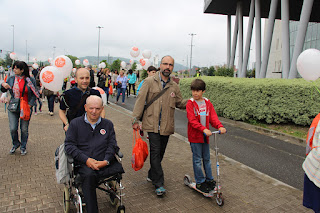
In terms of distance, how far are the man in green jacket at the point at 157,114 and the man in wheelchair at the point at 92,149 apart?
799 millimetres

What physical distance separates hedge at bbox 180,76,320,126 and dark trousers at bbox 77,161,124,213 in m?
7.04

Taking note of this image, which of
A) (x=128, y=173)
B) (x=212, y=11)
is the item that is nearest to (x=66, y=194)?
(x=128, y=173)

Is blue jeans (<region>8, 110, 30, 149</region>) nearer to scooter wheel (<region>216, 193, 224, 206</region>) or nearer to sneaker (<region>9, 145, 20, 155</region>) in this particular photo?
sneaker (<region>9, 145, 20, 155</region>)

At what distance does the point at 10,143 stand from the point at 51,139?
3.17 ft

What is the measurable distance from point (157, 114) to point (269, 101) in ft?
20.6

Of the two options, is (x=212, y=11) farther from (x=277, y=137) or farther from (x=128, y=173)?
(x=128, y=173)

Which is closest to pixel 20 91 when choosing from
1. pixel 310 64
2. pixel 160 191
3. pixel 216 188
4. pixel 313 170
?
pixel 160 191

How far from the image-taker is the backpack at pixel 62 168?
305 cm

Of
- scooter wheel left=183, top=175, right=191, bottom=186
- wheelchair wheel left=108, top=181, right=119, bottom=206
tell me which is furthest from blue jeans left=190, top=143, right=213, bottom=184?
wheelchair wheel left=108, top=181, right=119, bottom=206

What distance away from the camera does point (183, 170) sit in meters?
5.11

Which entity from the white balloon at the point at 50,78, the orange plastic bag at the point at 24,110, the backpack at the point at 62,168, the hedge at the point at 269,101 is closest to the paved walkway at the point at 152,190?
the backpack at the point at 62,168

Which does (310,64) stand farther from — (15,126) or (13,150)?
(13,150)

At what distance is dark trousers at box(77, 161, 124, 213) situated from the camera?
9.53 feet

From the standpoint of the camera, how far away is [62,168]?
3.09 m
